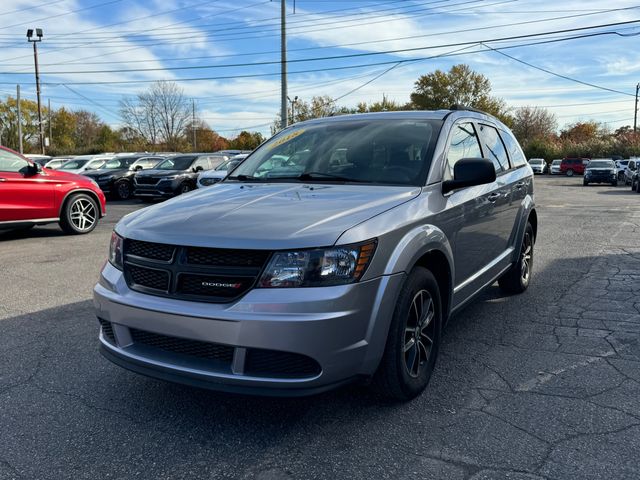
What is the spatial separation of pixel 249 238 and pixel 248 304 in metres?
0.32

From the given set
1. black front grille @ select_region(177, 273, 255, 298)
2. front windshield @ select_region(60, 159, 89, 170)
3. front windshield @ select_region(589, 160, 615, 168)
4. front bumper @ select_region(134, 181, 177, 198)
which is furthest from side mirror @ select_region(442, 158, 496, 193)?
front windshield @ select_region(589, 160, 615, 168)

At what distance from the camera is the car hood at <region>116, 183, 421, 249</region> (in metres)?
2.69

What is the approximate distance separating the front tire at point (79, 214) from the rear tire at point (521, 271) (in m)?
7.84

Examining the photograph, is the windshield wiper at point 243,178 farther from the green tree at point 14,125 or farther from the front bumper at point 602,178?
the green tree at point 14,125

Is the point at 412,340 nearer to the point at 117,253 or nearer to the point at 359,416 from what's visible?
the point at 359,416

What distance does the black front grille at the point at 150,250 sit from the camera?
2863 mm

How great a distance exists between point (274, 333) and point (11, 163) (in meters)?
8.49

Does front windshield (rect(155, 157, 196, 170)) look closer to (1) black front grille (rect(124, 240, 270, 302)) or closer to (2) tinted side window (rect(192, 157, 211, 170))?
(2) tinted side window (rect(192, 157, 211, 170))

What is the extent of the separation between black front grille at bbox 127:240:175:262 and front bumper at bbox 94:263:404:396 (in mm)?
224

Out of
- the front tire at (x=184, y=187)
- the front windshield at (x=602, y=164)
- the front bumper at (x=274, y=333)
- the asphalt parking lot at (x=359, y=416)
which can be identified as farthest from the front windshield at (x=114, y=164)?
the front windshield at (x=602, y=164)

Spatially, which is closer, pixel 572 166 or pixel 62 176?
pixel 62 176

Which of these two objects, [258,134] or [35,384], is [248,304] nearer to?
[35,384]

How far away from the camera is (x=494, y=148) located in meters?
5.09

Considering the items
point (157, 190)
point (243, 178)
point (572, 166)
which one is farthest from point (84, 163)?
point (572, 166)
